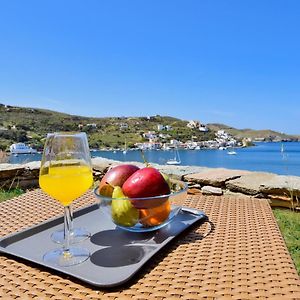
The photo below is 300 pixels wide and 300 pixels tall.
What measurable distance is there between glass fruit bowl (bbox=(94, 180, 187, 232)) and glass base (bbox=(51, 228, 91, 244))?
0.32 feet

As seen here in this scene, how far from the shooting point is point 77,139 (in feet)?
2.80

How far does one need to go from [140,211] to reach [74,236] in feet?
0.70

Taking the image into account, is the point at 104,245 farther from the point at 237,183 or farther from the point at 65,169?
the point at 237,183

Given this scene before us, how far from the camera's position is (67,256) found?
0.75 metres

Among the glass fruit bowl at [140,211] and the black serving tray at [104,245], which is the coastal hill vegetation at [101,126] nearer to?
the black serving tray at [104,245]

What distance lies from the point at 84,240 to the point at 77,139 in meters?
0.29

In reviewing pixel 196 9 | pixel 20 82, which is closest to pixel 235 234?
pixel 196 9

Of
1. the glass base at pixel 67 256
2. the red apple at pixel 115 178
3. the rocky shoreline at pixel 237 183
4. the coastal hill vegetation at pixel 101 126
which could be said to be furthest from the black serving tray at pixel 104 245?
the coastal hill vegetation at pixel 101 126

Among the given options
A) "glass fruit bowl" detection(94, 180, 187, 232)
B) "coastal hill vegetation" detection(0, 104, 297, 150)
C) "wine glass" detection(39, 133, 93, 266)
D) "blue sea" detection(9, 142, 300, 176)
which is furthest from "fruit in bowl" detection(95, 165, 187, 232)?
"coastal hill vegetation" detection(0, 104, 297, 150)

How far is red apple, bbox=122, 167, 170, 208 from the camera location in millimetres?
849

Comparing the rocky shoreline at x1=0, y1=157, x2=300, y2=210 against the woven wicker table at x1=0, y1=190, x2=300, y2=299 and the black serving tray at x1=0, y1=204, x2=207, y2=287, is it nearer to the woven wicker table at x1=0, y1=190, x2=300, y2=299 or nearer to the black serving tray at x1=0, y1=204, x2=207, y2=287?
the black serving tray at x1=0, y1=204, x2=207, y2=287

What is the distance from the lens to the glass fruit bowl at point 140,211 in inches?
33.6

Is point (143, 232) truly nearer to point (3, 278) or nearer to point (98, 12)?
point (3, 278)

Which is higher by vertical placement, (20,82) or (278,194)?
(20,82)
